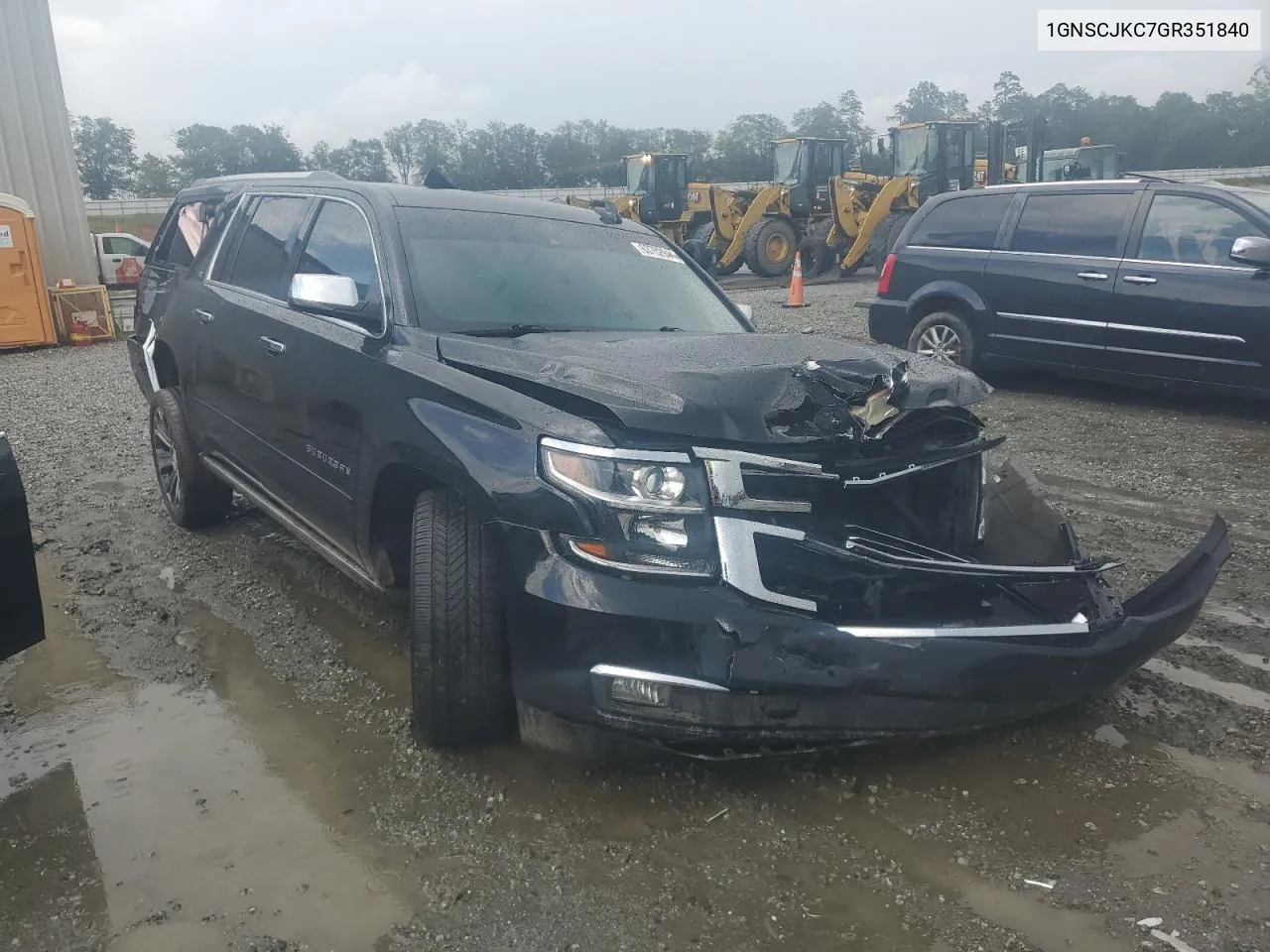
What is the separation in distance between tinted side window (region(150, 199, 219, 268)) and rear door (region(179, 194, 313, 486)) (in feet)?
1.53

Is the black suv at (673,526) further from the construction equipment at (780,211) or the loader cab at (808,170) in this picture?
the loader cab at (808,170)

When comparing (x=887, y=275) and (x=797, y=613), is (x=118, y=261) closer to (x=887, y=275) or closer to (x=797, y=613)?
(x=887, y=275)

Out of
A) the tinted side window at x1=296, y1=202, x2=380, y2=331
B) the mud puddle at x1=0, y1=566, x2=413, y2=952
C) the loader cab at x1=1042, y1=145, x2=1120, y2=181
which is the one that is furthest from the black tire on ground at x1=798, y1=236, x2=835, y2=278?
the mud puddle at x1=0, y1=566, x2=413, y2=952

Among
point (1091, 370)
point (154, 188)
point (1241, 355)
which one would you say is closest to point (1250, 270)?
point (1241, 355)

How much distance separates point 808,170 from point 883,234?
244cm

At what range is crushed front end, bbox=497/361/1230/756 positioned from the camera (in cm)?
254

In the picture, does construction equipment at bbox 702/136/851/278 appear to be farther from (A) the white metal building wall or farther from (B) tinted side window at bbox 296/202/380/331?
(B) tinted side window at bbox 296/202/380/331

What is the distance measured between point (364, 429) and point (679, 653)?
4.72 ft

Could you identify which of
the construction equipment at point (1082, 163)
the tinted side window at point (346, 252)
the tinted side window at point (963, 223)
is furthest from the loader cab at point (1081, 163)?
the tinted side window at point (346, 252)

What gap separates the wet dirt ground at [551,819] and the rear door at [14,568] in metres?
0.50

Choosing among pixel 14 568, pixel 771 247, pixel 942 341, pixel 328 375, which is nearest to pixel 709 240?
pixel 771 247

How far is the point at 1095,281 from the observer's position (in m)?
7.74

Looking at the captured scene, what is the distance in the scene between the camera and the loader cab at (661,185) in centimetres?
2219

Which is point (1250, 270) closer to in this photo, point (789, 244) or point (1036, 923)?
point (1036, 923)
